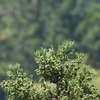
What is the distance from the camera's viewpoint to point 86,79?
29.1ft

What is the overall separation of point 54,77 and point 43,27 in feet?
139

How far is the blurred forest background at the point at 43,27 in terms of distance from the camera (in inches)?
1808

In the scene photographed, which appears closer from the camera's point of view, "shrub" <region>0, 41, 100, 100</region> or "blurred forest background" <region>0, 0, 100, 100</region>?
"shrub" <region>0, 41, 100, 100</region>

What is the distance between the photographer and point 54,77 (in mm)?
8875

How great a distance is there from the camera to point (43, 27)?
5103 cm

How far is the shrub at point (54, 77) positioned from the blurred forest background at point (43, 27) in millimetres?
34899

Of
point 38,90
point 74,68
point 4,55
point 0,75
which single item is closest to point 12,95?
point 38,90

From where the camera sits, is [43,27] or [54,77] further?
[43,27]

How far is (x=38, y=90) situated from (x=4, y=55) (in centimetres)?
3622

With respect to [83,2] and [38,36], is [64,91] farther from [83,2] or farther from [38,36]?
[83,2]

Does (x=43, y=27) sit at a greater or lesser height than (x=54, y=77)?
greater

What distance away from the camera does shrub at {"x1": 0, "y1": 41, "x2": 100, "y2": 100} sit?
865cm

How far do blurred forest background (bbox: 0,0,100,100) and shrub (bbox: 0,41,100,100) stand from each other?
114ft

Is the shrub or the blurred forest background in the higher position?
the blurred forest background
